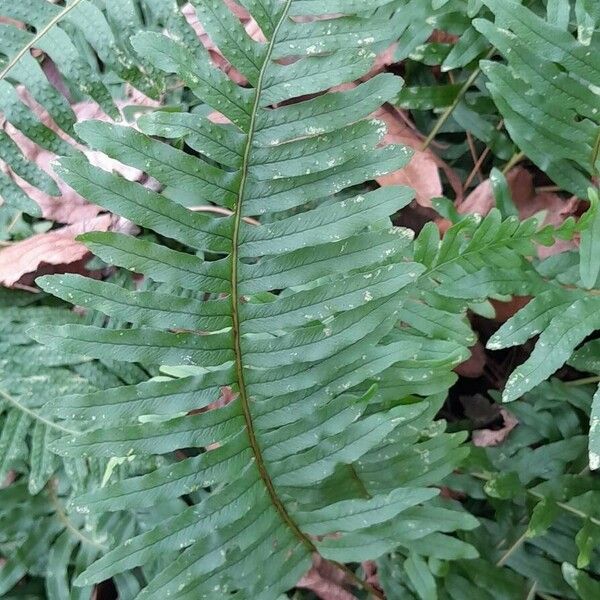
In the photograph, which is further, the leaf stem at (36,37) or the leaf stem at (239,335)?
the leaf stem at (36,37)

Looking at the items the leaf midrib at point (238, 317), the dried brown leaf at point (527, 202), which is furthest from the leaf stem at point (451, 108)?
the leaf midrib at point (238, 317)

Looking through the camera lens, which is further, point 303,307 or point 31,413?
point 31,413

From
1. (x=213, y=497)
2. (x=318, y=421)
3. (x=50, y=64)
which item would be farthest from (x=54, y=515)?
(x=50, y=64)

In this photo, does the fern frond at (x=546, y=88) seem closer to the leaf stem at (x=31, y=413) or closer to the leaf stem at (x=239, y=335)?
the leaf stem at (x=239, y=335)

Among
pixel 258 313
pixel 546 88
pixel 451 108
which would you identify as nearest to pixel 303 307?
pixel 258 313

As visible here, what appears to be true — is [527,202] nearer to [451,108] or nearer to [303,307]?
[451,108]

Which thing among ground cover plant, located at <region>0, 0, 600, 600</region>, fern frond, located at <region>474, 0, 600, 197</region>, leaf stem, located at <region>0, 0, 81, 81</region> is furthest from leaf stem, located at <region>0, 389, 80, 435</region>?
fern frond, located at <region>474, 0, 600, 197</region>

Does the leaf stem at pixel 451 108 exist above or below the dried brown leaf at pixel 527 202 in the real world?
above

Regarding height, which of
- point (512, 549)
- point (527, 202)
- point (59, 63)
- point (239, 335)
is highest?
point (59, 63)
